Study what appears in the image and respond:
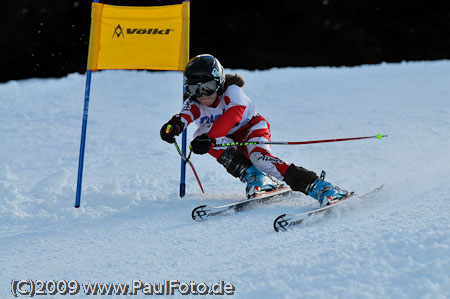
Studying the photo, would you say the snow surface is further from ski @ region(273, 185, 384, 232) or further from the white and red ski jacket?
the white and red ski jacket

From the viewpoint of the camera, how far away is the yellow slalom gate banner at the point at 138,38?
4676 mm

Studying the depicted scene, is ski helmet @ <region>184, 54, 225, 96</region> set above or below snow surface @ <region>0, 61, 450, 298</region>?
above

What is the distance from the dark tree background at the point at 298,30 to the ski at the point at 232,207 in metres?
10.9

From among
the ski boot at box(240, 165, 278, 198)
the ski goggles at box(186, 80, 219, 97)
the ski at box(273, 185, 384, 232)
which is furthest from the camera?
the ski boot at box(240, 165, 278, 198)

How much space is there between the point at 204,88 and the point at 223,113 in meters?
0.25

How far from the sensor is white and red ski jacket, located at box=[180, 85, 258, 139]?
408cm

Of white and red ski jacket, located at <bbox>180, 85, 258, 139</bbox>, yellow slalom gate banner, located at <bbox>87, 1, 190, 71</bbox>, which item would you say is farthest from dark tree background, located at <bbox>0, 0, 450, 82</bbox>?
white and red ski jacket, located at <bbox>180, 85, 258, 139</bbox>

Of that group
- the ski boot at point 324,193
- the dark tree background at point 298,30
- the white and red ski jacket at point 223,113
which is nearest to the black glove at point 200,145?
the white and red ski jacket at point 223,113

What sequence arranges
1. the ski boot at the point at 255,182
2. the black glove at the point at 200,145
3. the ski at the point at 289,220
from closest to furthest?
the ski at the point at 289,220 < the black glove at the point at 200,145 < the ski boot at the point at 255,182

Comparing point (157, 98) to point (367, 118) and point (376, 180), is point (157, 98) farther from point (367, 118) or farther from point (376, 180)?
point (376, 180)

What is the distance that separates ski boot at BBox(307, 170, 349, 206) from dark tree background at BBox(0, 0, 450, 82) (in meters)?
11.3

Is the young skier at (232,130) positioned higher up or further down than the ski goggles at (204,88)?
further down

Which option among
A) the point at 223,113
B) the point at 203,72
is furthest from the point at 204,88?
the point at 223,113

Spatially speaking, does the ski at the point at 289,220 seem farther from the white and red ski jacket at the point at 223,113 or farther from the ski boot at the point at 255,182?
the white and red ski jacket at the point at 223,113
